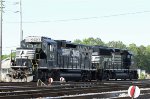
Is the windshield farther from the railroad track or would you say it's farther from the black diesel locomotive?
the railroad track

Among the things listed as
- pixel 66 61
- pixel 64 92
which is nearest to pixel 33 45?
pixel 66 61

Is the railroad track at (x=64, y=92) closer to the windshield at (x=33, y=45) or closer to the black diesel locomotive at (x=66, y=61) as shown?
the black diesel locomotive at (x=66, y=61)

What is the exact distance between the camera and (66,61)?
3534 centimetres

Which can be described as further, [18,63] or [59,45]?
[59,45]

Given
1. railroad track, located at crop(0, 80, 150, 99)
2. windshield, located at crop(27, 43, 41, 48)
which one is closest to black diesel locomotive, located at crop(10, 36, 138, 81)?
windshield, located at crop(27, 43, 41, 48)

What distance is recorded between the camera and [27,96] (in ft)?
50.2

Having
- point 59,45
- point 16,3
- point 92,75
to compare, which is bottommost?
point 92,75

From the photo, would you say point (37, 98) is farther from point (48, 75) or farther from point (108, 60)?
point (108, 60)

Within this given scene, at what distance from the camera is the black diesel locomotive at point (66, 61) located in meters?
31.5

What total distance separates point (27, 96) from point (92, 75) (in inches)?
1025

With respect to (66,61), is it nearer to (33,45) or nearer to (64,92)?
(33,45)

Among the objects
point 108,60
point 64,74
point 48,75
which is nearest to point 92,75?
point 108,60

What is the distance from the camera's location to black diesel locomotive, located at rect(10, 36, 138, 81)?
31516 mm

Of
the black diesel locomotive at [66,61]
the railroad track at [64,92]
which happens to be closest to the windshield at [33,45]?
the black diesel locomotive at [66,61]
